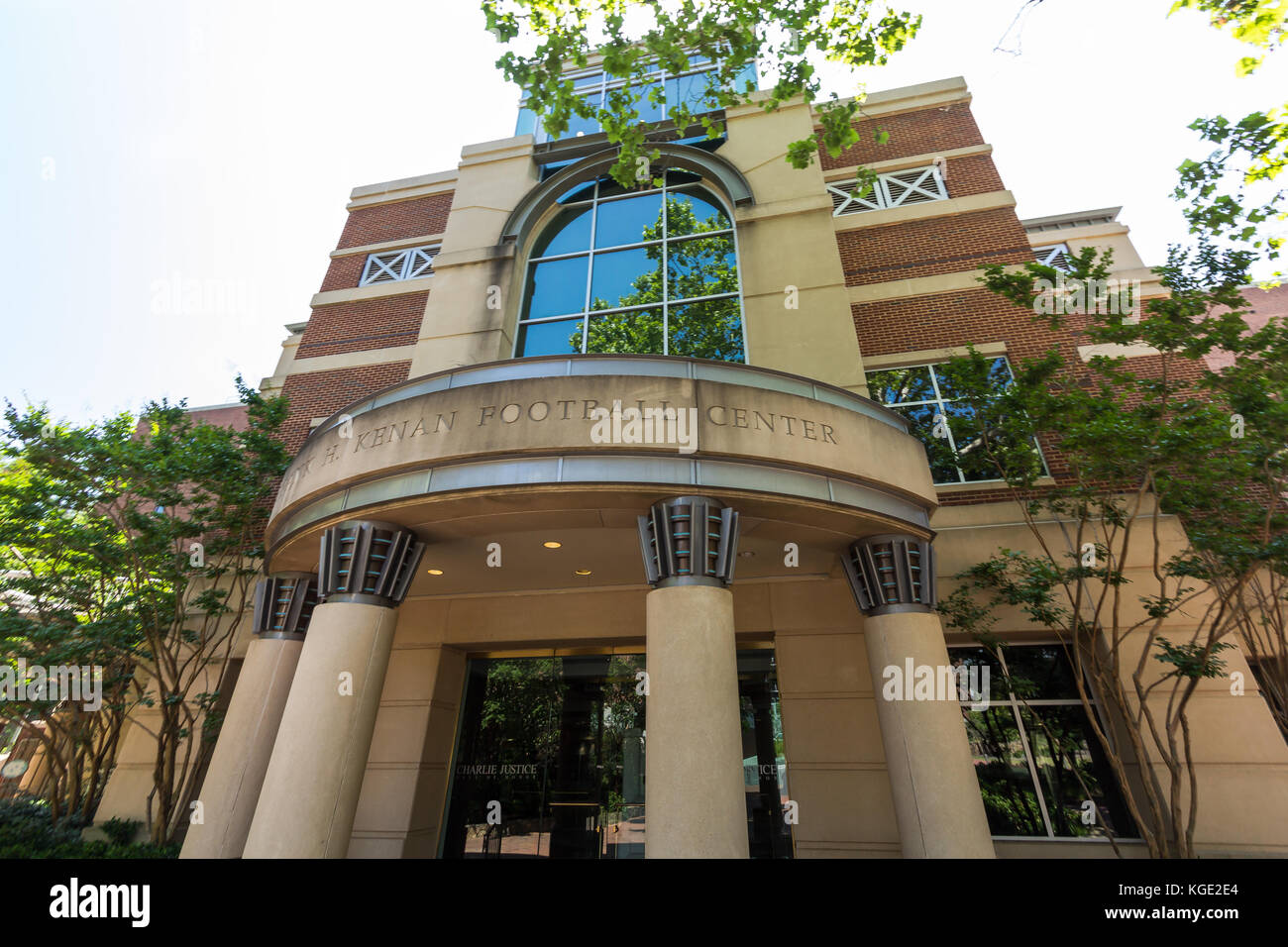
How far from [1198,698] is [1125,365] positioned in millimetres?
6761

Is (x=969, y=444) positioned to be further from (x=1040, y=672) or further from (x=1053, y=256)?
(x=1053, y=256)

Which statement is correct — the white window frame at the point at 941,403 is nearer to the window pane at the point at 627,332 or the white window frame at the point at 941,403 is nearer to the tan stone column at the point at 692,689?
the window pane at the point at 627,332

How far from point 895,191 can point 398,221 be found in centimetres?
1300

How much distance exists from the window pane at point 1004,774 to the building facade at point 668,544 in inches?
1.7

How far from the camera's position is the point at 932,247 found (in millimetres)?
12078

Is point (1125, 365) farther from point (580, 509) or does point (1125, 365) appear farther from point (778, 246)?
point (580, 509)

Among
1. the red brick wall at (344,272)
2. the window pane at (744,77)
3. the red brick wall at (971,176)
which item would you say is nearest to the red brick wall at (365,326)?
the red brick wall at (344,272)

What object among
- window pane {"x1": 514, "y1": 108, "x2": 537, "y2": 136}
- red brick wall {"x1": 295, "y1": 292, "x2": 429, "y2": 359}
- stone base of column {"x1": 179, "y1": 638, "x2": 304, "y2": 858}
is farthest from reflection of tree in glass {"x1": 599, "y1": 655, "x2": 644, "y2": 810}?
window pane {"x1": 514, "y1": 108, "x2": 537, "y2": 136}

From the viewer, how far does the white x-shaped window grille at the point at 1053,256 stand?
14453 mm

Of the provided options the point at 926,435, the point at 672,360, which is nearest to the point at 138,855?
the point at 672,360

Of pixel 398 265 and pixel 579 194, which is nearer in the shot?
pixel 579 194

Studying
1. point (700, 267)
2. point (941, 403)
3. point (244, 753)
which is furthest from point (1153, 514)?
point (244, 753)
